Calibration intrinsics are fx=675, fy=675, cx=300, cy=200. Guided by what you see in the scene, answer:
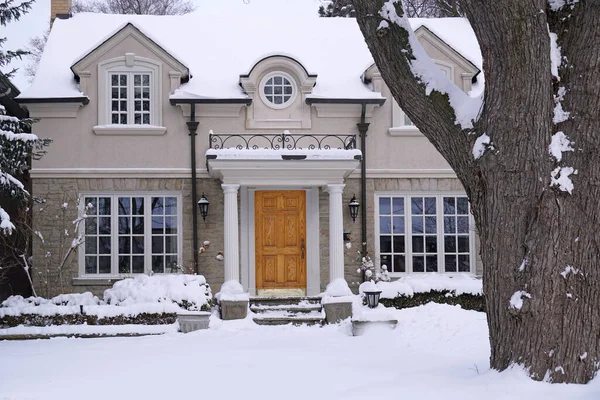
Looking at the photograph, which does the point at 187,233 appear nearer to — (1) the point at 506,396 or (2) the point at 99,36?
(2) the point at 99,36

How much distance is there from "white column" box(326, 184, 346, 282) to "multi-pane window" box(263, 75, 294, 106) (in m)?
2.42

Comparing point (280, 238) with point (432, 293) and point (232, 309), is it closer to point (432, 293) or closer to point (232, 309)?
point (232, 309)

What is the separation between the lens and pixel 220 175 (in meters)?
13.4

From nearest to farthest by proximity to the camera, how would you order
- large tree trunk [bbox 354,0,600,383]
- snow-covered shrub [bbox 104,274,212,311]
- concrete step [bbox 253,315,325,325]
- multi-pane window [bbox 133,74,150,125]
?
large tree trunk [bbox 354,0,600,383] → snow-covered shrub [bbox 104,274,212,311] → concrete step [bbox 253,315,325,325] → multi-pane window [bbox 133,74,150,125]

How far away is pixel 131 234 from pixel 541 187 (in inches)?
405

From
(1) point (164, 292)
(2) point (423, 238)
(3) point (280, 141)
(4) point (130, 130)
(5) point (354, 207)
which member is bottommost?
(1) point (164, 292)

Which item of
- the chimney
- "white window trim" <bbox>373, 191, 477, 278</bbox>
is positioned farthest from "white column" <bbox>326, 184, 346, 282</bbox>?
the chimney

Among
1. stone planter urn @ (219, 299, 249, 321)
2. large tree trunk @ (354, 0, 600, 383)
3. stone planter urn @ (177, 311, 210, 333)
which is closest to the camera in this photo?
large tree trunk @ (354, 0, 600, 383)

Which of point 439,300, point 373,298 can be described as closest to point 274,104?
point 373,298

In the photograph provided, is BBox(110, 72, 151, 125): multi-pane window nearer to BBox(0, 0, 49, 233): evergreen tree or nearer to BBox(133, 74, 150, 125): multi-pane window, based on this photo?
BBox(133, 74, 150, 125): multi-pane window

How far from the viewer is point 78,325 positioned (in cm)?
1100

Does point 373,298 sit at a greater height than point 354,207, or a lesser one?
lesser

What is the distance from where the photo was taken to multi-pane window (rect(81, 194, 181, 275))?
13.9 meters

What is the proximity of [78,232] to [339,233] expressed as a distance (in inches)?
209
